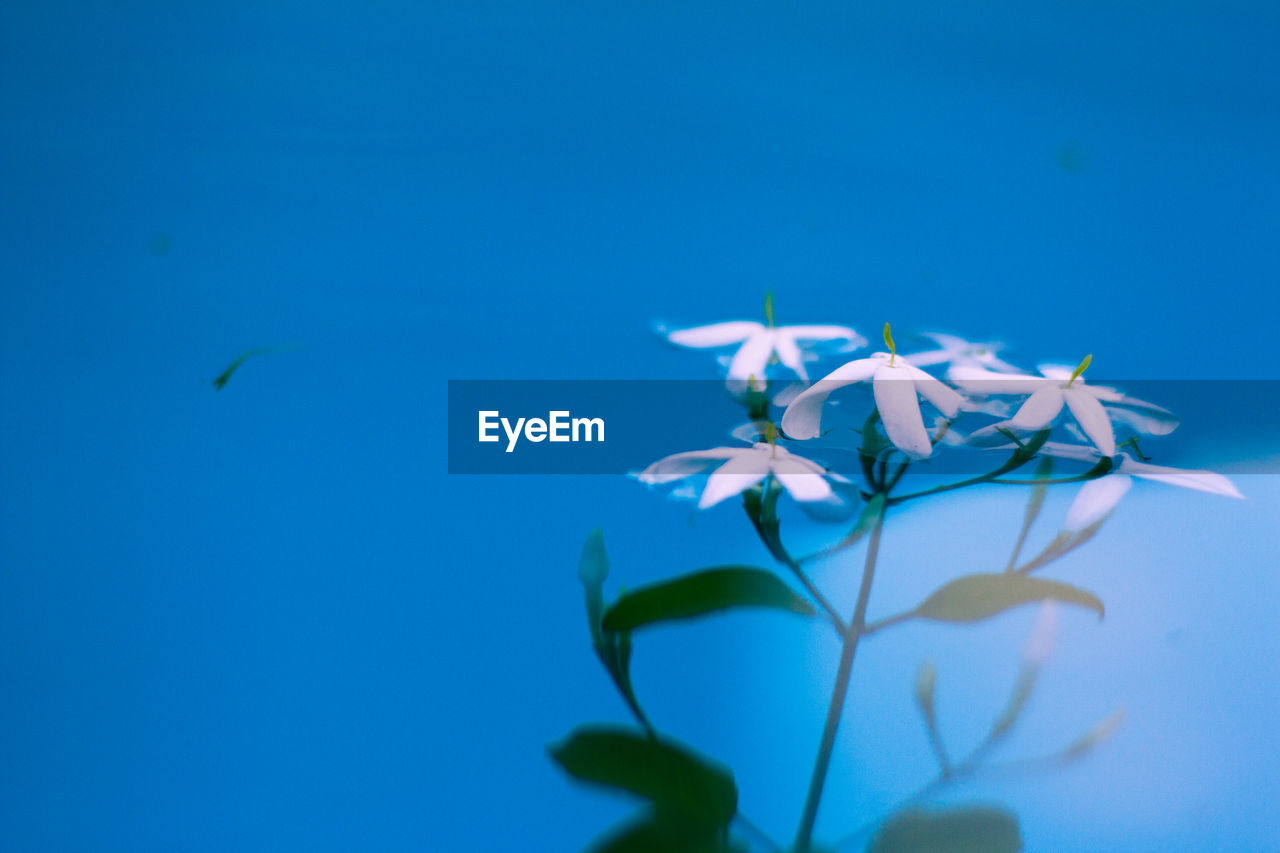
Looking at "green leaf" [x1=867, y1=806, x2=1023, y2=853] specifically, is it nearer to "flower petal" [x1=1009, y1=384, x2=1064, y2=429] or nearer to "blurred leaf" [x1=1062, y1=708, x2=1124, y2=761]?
"blurred leaf" [x1=1062, y1=708, x2=1124, y2=761]

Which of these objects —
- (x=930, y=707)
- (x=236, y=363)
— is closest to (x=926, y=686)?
(x=930, y=707)

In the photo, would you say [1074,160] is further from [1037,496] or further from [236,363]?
[236,363]

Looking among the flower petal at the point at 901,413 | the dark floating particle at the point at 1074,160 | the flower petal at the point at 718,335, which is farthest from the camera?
the dark floating particle at the point at 1074,160

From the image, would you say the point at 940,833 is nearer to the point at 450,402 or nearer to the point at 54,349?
the point at 450,402

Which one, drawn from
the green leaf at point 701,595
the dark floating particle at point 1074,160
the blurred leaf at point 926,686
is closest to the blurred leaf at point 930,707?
the blurred leaf at point 926,686

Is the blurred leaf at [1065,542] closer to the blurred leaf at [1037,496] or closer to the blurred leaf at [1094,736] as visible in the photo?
the blurred leaf at [1037,496]

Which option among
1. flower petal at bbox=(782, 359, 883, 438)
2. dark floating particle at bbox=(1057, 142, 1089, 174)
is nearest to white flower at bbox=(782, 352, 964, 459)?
flower petal at bbox=(782, 359, 883, 438)

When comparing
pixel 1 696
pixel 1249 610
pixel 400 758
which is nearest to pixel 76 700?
pixel 1 696
